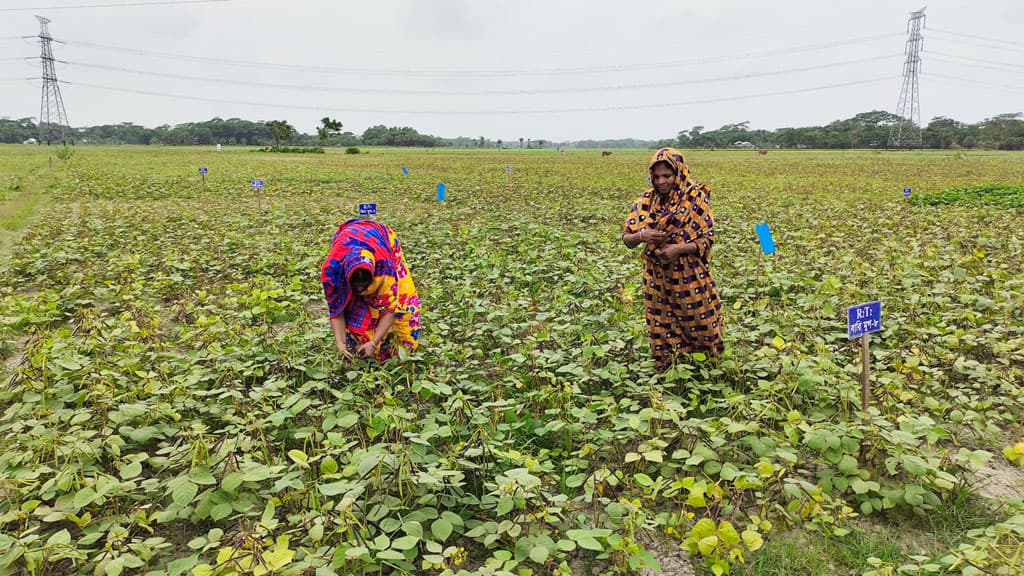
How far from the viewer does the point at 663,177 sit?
3.45 meters

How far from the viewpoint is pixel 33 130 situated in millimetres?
86000

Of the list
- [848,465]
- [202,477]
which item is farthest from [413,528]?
[848,465]

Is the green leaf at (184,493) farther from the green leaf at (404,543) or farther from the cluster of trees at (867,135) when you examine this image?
the cluster of trees at (867,135)

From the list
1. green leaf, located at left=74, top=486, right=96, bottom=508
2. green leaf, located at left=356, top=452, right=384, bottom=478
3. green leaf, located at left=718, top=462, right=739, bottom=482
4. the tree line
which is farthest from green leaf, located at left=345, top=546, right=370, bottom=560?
the tree line

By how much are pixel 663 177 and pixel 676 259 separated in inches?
20.2

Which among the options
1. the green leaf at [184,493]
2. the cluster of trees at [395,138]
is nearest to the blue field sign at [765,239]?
the green leaf at [184,493]

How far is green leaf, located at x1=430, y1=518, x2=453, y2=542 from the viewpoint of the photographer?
213 centimetres

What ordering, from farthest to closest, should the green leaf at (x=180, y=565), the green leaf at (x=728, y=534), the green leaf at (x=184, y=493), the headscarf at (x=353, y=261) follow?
the headscarf at (x=353, y=261), the green leaf at (x=184, y=493), the green leaf at (x=728, y=534), the green leaf at (x=180, y=565)

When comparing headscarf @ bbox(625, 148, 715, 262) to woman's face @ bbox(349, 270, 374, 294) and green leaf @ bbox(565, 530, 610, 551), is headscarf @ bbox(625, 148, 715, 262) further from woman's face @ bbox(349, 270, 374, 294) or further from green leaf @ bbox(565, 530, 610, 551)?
green leaf @ bbox(565, 530, 610, 551)

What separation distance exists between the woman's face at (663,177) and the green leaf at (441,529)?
231 centimetres

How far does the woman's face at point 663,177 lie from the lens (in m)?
3.42

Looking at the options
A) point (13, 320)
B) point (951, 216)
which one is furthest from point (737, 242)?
point (13, 320)

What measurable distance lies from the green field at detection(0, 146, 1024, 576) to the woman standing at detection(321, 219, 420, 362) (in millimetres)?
221

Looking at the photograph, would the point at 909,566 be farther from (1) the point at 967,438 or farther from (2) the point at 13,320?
(2) the point at 13,320
